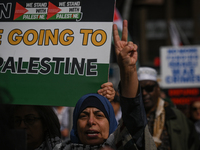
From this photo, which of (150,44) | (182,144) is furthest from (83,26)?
(150,44)

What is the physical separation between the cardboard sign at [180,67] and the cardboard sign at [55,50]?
238 inches

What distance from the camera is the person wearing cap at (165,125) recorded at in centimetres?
345

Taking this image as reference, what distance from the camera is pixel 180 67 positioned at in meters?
8.16

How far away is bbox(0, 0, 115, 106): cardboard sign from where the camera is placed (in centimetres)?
229

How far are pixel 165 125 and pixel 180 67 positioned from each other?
480 cm

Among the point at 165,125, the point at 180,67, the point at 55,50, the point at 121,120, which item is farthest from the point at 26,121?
the point at 180,67

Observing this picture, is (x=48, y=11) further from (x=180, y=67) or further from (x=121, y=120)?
(x=180, y=67)

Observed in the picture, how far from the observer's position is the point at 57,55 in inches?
92.1

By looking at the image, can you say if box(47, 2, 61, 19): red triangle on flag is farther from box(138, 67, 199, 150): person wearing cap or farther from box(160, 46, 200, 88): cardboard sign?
box(160, 46, 200, 88): cardboard sign

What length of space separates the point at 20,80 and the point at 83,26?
1.88ft

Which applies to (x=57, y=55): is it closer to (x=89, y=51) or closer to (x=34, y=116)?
(x=89, y=51)

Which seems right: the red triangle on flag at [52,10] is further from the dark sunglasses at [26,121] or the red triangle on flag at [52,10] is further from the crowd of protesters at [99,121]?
the dark sunglasses at [26,121]

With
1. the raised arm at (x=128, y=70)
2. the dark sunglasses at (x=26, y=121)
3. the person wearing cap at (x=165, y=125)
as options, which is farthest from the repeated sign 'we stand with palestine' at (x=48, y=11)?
the person wearing cap at (x=165, y=125)

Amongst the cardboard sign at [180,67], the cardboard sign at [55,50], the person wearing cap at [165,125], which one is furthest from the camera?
the cardboard sign at [180,67]
